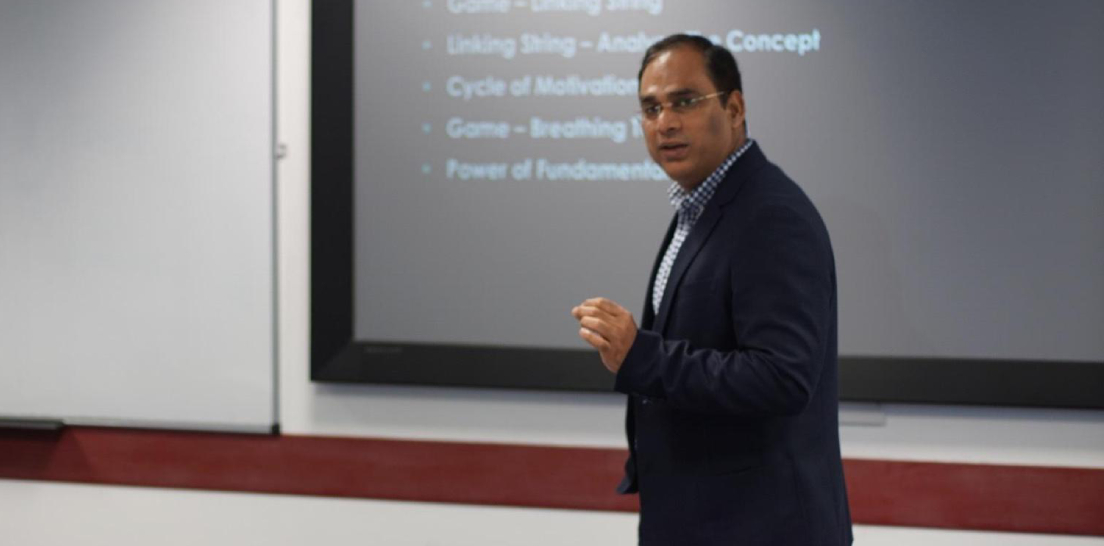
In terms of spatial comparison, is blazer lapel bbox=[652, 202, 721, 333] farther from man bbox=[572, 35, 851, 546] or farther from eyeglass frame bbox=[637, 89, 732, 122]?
eyeglass frame bbox=[637, 89, 732, 122]

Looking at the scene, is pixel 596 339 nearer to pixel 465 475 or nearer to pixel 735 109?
pixel 735 109

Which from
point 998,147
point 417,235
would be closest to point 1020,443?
point 998,147

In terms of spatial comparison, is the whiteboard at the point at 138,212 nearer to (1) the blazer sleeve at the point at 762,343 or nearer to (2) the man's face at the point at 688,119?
(2) the man's face at the point at 688,119

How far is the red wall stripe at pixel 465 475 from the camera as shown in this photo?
233cm

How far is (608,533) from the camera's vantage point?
8.17 ft

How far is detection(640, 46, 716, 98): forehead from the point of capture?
145 centimetres

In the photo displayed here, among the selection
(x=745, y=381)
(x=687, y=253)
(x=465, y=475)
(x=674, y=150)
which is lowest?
(x=465, y=475)

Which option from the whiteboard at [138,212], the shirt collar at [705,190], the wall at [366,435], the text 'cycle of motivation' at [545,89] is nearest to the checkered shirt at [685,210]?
the shirt collar at [705,190]

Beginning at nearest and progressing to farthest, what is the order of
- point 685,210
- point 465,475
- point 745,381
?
1. point 745,381
2. point 685,210
3. point 465,475

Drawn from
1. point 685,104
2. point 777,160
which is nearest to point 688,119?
point 685,104

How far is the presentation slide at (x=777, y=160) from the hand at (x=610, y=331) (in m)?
1.04

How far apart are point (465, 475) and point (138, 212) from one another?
3.58ft

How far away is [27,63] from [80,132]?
0.23 meters

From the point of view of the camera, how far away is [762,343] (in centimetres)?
131
